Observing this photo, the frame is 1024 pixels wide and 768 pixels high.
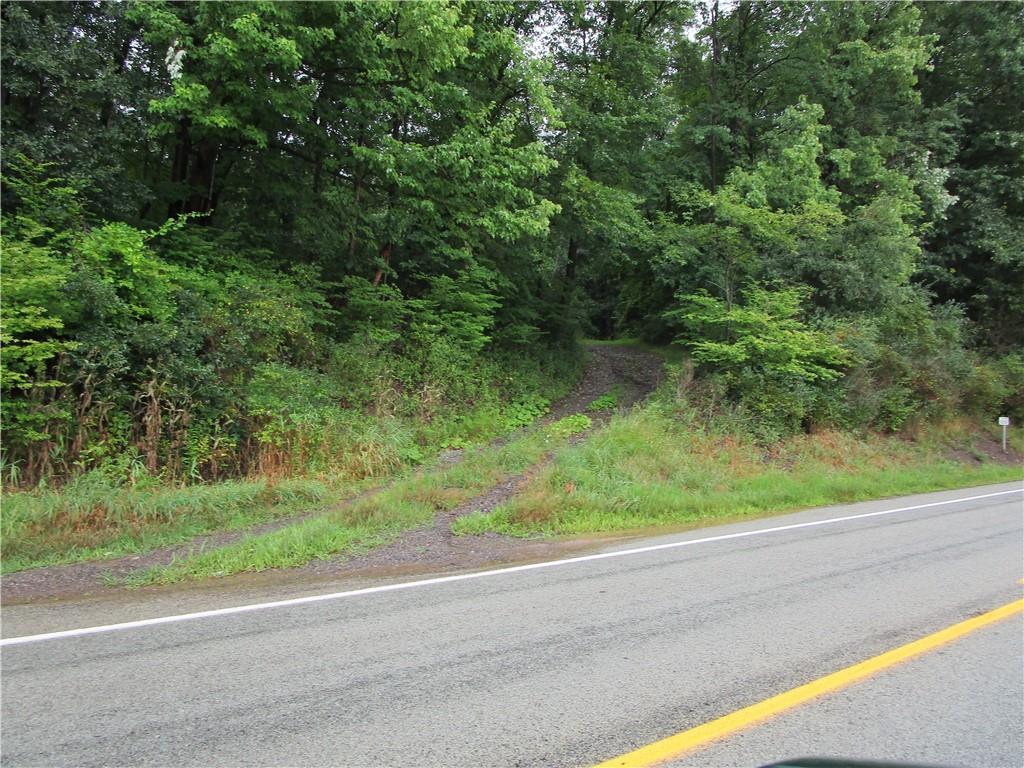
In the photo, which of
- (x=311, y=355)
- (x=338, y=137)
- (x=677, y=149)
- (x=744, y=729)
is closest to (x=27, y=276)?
(x=311, y=355)

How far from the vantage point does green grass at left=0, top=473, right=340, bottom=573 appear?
6.67 metres

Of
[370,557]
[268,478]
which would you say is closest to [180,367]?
[268,478]

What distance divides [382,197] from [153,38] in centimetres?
590

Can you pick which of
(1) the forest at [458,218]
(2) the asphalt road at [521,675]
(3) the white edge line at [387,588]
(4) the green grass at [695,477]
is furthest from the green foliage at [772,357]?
(2) the asphalt road at [521,675]

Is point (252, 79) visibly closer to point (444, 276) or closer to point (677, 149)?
point (444, 276)

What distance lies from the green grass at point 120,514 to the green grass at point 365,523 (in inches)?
34.1

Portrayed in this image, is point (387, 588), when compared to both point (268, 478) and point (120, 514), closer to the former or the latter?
point (120, 514)

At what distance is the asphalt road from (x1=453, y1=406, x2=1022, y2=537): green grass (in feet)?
9.17

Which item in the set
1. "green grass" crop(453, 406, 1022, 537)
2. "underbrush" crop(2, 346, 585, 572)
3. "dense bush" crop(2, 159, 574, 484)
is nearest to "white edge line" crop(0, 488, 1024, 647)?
"green grass" crop(453, 406, 1022, 537)

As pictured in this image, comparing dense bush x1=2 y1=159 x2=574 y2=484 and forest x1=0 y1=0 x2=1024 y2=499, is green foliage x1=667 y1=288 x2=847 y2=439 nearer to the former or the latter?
forest x1=0 y1=0 x2=1024 y2=499

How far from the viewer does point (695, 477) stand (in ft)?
38.2

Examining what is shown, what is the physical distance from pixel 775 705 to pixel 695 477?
830 centimetres

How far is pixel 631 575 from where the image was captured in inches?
249

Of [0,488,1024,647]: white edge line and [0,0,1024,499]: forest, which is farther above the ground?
[0,0,1024,499]: forest
